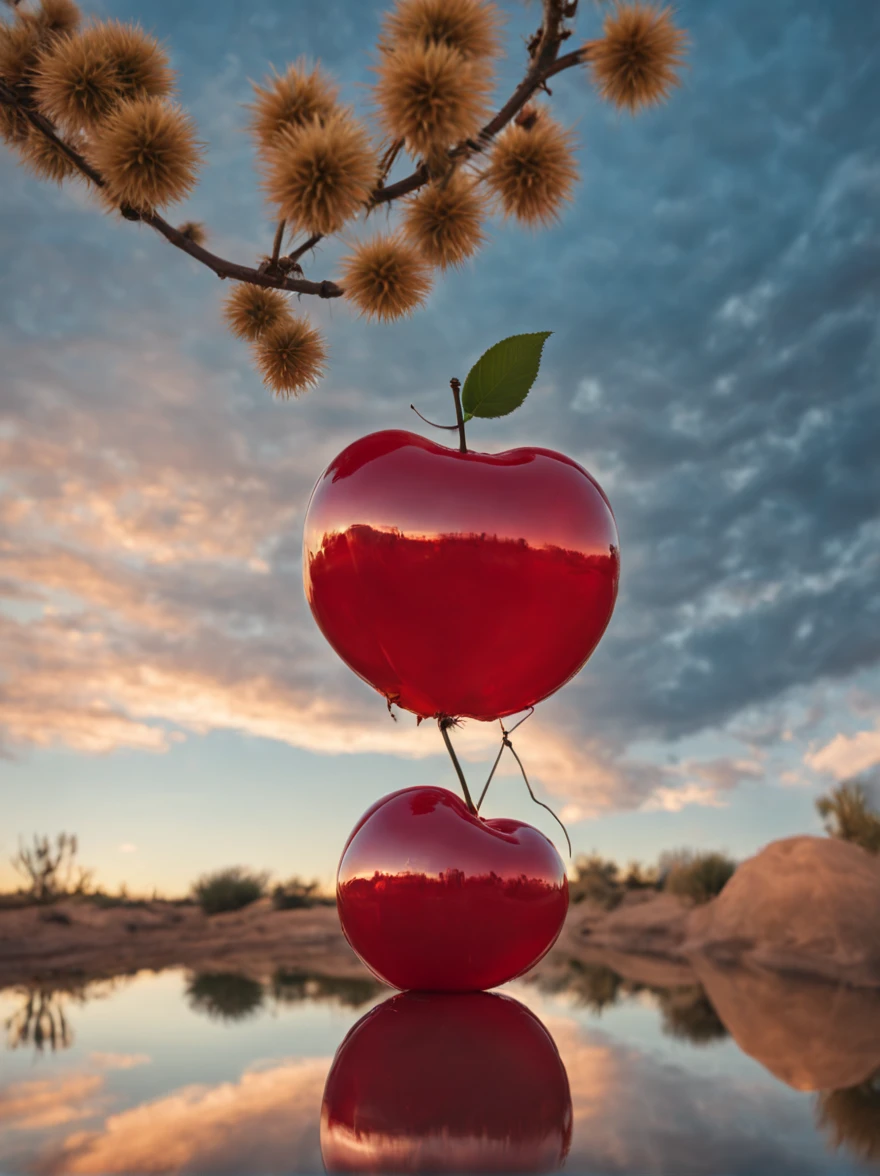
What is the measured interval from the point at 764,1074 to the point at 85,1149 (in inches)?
70.2

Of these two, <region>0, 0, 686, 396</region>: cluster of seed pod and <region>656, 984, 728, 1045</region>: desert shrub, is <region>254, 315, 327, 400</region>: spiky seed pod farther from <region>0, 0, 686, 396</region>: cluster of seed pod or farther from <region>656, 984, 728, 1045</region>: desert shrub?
<region>656, 984, 728, 1045</region>: desert shrub

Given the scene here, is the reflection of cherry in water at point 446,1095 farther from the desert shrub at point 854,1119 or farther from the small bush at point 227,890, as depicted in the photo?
the small bush at point 227,890

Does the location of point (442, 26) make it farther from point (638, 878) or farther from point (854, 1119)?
point (638, 878)

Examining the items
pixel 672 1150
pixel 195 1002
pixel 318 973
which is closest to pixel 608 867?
pixel 318 973

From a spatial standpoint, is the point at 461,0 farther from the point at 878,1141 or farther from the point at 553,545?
the point at 878,1141

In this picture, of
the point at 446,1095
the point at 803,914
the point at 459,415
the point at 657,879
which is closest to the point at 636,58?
the point at 459,415

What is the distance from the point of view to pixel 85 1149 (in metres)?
1.71

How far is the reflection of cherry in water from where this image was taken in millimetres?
1587

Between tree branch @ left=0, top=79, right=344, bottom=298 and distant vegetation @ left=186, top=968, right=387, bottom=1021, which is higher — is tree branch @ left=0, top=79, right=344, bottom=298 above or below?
above

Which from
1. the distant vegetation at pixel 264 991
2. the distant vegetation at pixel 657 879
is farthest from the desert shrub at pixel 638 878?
the distant vegetation at pixel 264 991

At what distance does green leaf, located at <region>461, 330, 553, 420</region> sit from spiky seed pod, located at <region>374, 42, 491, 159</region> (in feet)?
1.83

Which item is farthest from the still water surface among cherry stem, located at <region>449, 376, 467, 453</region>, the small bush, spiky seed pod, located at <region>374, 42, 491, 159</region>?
the small bush

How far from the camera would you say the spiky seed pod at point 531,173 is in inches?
115

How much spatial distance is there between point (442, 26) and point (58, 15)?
105 inches
